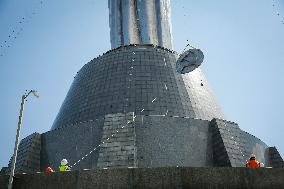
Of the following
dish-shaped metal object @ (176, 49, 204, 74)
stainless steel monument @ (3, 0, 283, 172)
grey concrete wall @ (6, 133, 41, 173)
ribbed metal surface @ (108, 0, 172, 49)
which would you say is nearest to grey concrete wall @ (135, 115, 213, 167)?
stainless steel monument @ (3, 0, 283, 172)

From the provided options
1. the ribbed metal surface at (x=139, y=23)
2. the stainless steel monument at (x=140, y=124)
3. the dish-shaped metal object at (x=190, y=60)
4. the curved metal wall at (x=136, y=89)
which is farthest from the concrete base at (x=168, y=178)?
the ribbed metal surface at (x=139, y=23)

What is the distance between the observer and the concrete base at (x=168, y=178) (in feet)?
44.5

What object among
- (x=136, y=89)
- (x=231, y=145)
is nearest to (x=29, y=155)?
(x=136, y=89)

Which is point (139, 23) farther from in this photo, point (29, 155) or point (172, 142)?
point (29, 155)

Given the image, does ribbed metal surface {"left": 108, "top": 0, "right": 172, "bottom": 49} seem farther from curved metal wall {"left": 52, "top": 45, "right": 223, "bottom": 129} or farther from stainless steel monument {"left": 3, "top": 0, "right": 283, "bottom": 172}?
curved metal wall {"left": 52, "top": 45, "right": 223, "bottom": 129}

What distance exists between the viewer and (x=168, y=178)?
13.6 meters

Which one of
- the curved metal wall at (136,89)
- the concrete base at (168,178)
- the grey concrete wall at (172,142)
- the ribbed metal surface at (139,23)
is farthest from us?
the ribbed metal surface at (139,23)

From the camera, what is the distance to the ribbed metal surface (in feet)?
144

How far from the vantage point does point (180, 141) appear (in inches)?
977

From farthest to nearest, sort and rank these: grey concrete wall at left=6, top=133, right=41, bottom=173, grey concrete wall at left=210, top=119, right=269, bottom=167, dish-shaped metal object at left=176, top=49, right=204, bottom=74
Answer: dish-shaped metal object at left=176, top=49, right=204, bottom=74, grey concrete wall at left=6, top=133, right=41, bottom=173, grey concrete wall at left=210, top=119, right=269, bottom=167

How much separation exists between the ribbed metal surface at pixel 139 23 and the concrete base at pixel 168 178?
101 feet

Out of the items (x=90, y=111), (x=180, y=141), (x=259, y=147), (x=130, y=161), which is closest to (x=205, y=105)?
(x=259, y=147)

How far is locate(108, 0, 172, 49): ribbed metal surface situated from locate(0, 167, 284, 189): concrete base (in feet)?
101

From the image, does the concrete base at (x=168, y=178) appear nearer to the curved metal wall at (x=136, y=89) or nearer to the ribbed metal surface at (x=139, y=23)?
the curved metal wall at (x=136, y=89)
